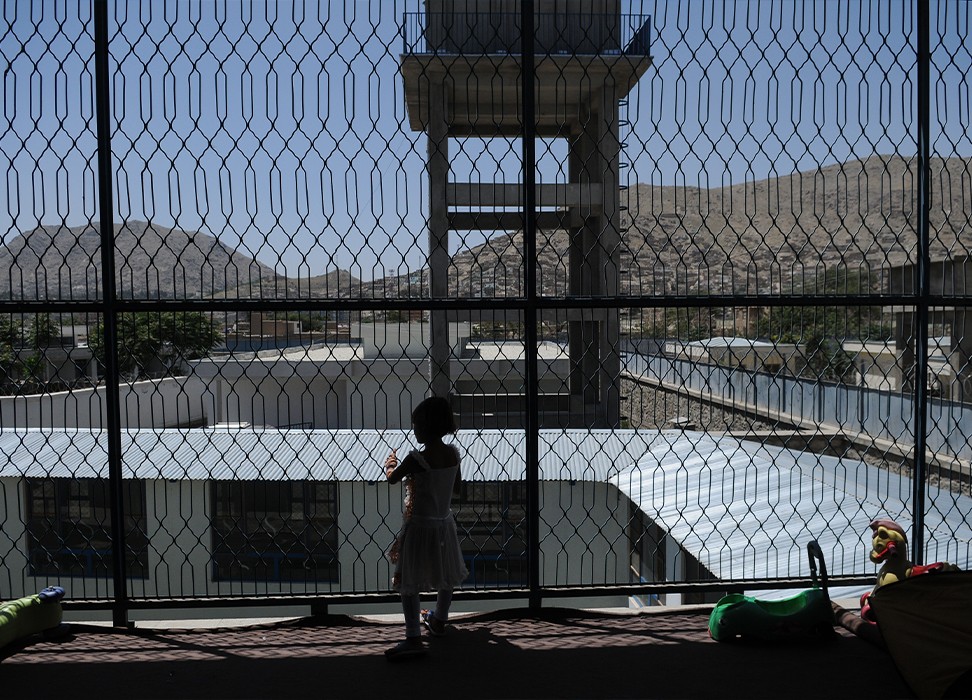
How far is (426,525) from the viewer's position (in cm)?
298

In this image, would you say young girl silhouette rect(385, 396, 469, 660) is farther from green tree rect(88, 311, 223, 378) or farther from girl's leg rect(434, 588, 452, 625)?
green tree rect(88, 311, 223, 378)

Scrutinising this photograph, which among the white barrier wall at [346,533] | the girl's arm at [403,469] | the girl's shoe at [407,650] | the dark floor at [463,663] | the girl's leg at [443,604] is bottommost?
the white barrier wall at [346,533]

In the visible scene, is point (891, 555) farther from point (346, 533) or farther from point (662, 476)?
point (346, 533)

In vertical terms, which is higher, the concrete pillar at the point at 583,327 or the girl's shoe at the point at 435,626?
the concrete pillar at the point at 583,327

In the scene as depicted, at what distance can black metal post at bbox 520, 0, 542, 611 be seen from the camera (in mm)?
3297

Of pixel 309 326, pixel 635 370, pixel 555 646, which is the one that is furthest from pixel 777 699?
pixel 309 326

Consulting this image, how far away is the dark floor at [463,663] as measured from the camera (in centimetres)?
274

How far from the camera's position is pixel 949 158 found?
358 cm

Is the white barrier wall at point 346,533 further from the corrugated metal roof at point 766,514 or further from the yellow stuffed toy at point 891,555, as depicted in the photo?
the yellow stuffed toy at point 891,555

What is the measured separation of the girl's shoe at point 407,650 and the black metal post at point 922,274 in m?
2.32

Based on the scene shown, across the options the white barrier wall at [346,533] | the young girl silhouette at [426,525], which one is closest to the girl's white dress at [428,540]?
the young girl silhouette at [426,525]

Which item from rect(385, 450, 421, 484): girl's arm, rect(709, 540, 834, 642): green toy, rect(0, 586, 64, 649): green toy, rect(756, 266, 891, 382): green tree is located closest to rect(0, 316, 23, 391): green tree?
rect(0, 586, 64, 649): green toy

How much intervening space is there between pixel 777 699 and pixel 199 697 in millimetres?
1989

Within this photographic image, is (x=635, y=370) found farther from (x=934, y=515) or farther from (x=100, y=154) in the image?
(x=934, y=515)
